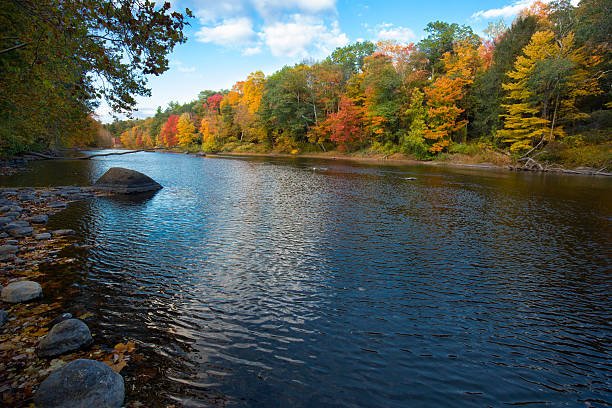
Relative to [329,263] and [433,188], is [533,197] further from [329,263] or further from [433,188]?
[329,263]

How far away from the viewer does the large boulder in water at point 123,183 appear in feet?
78.0

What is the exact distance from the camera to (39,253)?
1068cm

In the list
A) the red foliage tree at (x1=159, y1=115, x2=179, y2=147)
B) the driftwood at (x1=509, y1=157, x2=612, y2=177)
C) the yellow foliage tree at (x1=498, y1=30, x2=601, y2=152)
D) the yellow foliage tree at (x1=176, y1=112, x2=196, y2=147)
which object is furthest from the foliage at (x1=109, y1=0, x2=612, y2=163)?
the red foliage tree at (x1=159, y1=115, x2=179, y2=147)

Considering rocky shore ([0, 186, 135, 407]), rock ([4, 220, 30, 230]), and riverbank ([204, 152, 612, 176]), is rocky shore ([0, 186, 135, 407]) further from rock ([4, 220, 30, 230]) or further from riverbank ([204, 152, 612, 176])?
riverbank ([204, 152, 612, 176])

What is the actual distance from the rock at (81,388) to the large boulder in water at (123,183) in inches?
847

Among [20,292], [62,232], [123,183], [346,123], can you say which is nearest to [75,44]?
[20,292]

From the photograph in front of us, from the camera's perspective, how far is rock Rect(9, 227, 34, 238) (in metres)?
12.3

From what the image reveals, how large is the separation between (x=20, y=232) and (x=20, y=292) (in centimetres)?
677

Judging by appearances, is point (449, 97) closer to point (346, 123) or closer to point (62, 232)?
point (346, 123)

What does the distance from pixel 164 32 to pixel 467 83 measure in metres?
59.8

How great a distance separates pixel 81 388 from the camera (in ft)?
14.7

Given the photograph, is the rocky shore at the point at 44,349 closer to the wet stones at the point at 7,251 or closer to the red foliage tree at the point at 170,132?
the wet stones at the point at 7,251

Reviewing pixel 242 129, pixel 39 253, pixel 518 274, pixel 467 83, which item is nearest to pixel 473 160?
pixel 467 83

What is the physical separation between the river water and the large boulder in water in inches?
244
